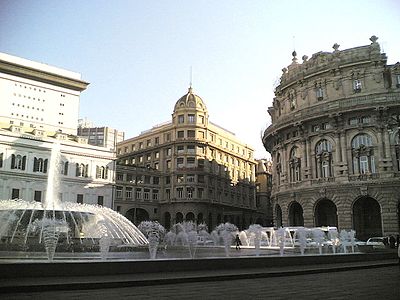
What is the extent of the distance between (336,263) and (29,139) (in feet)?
144

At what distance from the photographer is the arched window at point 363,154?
41094 millimetres

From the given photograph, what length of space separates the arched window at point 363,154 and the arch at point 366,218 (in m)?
2.94

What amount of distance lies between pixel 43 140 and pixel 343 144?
37.3 metres

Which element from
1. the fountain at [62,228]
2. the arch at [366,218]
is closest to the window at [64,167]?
the fountain at [62,228]

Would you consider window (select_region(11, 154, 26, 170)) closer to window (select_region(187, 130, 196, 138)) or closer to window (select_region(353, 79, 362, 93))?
window (select_region(187, 130, 196, 138))

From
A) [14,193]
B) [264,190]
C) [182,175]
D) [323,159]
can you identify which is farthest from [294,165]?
[264,190]

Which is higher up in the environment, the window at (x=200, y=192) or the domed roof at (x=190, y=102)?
the domed roof at (x=190, y=102)

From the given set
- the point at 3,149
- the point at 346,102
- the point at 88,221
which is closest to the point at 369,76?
the point at 346,102

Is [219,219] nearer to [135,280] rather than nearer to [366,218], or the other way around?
[366,218]

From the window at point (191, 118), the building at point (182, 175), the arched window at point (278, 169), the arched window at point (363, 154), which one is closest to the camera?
the arched window at point (363, 154)

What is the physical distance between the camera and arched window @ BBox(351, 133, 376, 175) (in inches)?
1618

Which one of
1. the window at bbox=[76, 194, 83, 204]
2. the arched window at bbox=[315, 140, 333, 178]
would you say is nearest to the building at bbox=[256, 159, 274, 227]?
the window at bbox=[76, 194, 83, 204]

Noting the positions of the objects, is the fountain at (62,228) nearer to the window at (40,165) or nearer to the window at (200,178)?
the window at (40,165)

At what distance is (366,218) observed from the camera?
4234 cm
